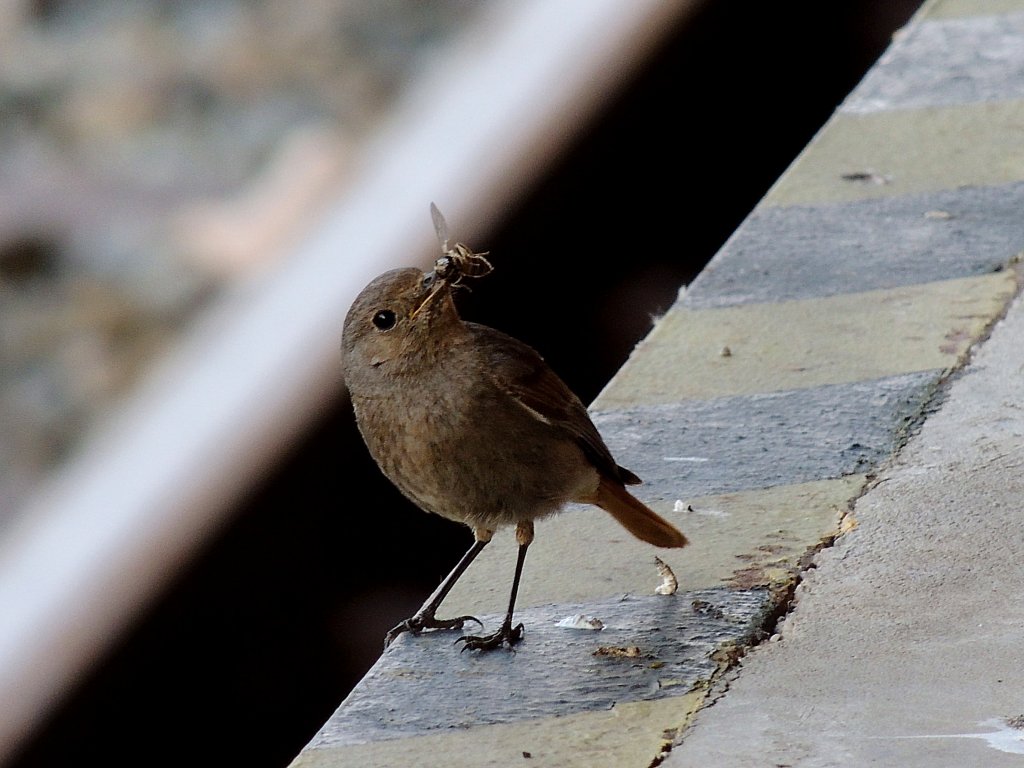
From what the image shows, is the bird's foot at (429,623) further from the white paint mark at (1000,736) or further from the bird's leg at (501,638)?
the white paint mark at (1000,736)

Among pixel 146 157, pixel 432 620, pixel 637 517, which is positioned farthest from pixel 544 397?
pixel 146 157

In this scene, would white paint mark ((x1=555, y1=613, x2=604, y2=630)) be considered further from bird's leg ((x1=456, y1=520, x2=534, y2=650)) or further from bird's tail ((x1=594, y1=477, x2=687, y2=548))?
bird's tail ((x1=594, y1=477, x2=687, y2=548))

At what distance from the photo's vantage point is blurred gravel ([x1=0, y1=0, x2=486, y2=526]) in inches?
211

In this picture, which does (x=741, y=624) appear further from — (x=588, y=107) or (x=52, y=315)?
(x=52, y=315)

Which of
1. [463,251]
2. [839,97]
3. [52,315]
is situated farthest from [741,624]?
[839,97]

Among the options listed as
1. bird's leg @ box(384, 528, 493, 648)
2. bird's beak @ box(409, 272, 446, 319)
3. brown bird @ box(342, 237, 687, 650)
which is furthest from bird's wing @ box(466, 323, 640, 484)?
bird's leg @ box(384, 528, 493, 648)

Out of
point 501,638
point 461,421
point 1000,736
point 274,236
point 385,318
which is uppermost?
point 385,318

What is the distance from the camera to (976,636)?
228 centimetres

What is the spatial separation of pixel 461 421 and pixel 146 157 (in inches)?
149

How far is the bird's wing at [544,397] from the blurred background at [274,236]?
835 mm

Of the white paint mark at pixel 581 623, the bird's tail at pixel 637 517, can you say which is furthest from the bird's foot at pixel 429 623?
the bird's tail at pixel 637 517

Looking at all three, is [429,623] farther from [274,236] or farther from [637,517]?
[274,236]

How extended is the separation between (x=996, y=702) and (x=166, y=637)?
184 cm

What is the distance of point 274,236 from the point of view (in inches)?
210
